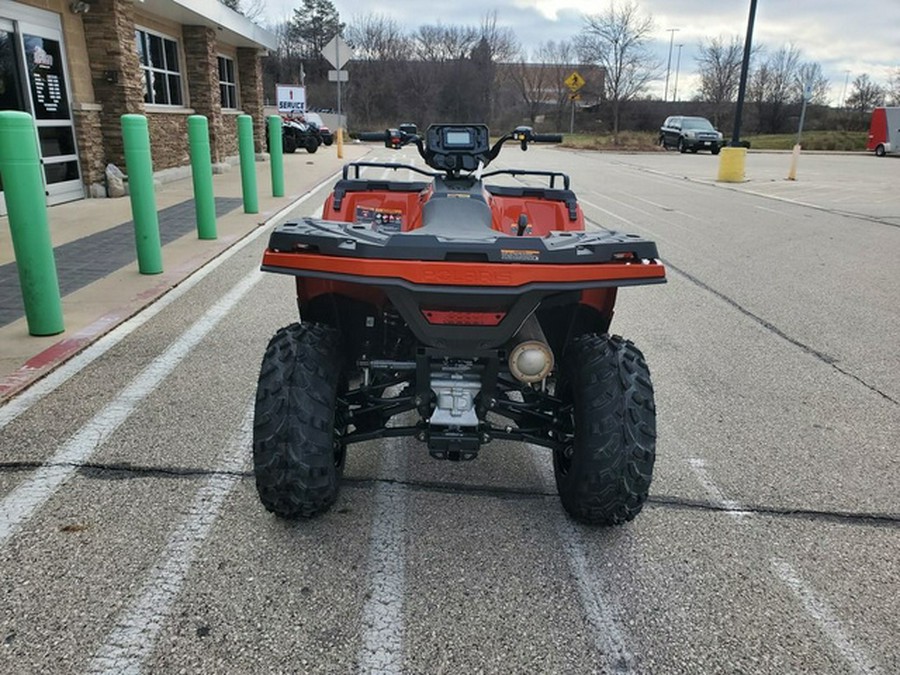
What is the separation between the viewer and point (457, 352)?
2625mm

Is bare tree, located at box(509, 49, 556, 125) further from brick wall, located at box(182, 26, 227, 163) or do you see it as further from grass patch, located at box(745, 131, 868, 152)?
brick wall, located at box(182, 26, 227, 163)

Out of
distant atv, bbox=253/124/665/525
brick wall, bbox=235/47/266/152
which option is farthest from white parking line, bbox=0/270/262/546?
brick wall, bbox=235/47/266/152

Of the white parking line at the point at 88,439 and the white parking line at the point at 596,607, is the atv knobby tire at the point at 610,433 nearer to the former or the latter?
the white parking line at the point at 596,607

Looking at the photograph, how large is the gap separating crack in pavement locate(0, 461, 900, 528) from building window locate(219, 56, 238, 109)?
19850 millimetres

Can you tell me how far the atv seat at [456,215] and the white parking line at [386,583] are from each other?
1184 millimetres

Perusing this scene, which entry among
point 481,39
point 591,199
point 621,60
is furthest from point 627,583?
point 481,39

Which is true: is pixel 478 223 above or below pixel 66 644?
above

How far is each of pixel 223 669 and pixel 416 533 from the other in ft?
3.09

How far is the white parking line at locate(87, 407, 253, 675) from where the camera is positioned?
217 centimetres

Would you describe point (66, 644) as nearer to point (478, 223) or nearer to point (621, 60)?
point (478, 223)

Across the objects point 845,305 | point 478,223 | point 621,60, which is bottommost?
point 845,305

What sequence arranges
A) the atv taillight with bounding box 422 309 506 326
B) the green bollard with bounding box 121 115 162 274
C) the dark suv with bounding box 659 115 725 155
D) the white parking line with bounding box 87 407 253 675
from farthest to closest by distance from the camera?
the dark suv with bounding box 659 115 725 155 < the green bollard with bounding box 121 115 162 274 < the atv taillight with bounding box 422 309 506 326 < the white parking line with bounding box 87 407 253 675

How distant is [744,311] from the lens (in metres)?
6.45

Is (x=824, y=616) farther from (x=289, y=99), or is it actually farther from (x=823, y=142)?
(x=823, y=142)
